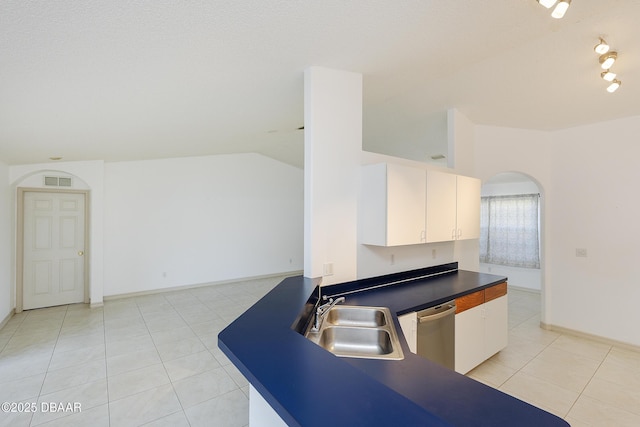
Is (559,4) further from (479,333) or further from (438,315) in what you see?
(479,333)

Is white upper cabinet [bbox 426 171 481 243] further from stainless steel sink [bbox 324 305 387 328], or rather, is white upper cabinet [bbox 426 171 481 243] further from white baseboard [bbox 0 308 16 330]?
white baseboard [bbox 0 308 16 330]

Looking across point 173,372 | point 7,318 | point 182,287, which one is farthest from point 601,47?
point 7,318

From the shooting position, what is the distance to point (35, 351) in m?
3.41

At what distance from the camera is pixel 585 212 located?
155 inches

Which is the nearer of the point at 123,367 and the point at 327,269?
the point at 327,269

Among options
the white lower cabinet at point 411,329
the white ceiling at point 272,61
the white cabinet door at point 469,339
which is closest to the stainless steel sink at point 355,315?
the white lower cabinet at point 411,329

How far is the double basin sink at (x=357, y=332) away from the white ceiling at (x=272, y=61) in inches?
73.0

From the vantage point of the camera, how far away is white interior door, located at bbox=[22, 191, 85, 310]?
4.84m

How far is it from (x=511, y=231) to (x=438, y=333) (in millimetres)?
5012

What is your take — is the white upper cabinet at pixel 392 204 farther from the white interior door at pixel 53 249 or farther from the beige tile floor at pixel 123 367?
the white interior door at pixel 53 249

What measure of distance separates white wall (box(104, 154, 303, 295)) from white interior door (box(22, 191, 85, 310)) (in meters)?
0.43

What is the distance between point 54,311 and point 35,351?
69.6 inches

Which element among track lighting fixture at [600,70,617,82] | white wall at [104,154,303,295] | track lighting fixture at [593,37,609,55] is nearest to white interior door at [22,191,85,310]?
white wall at [104,154,303,295]

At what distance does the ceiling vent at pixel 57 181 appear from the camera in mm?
4902
